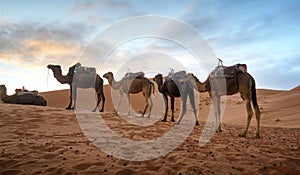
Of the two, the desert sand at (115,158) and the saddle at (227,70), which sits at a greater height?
the saddle at (227,70)

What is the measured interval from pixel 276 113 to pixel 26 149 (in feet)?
54.0

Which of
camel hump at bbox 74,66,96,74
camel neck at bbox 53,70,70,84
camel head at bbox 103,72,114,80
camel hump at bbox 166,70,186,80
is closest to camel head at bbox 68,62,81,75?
camel hump at bbox 74,66,96,74

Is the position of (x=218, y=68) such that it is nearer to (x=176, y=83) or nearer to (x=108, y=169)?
(x=176, y=83)

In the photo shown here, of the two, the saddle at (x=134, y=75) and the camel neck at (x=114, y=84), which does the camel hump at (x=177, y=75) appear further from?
the camel neck at (x=114, y=84)

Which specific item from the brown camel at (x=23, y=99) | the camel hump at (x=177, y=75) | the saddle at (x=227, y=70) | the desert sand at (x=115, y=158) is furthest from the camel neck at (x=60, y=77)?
the saddle at (x=227, y=70)

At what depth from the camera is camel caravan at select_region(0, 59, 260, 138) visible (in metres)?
8.40

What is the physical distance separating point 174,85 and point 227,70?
3.63 metres

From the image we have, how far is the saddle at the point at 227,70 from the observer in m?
8.63

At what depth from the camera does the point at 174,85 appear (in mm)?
12125

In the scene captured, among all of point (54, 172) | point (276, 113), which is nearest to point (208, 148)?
point (54, 172)

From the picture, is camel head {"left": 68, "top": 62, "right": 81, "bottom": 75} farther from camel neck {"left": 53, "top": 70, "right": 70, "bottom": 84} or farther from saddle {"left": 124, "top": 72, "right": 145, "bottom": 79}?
saddle {"left": 124, "top": 72, "right": 145, "bottom": 79}

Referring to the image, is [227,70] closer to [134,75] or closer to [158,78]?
[158,78]

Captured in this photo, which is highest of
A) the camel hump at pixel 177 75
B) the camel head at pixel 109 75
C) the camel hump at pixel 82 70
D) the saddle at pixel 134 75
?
the camel hump at pixel 82 70

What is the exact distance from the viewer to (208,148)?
19.6ft
